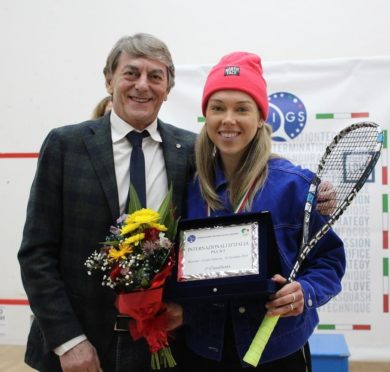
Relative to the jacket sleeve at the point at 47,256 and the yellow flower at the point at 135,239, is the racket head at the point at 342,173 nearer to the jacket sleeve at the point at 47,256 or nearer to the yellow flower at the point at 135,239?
the yellow flower at the point at 135,239

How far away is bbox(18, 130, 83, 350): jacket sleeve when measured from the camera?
1628 millimetres

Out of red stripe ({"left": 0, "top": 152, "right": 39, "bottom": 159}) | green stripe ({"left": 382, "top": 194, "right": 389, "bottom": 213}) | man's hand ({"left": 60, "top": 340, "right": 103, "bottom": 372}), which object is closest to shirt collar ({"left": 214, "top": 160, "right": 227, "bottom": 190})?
man's hand ({"left": 60, "top": 340, "right": 103, "bottom": 372})

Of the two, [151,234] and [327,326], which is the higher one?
[151,234]

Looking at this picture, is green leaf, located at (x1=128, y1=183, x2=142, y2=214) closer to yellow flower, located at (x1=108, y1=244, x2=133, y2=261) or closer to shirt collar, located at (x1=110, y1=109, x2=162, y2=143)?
yellow flower, located at (x1=108, y1=244, x2=133, y2=261)

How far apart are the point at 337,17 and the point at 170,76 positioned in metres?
2.55

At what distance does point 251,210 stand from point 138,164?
0.43 metres

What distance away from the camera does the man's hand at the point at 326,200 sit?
1602mm

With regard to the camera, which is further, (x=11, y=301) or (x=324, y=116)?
(x=11, y=301)

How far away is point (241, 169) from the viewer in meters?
1.70

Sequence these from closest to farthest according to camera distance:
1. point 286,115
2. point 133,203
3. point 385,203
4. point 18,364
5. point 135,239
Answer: point 135,239, point 133,203, point 385,203, point 286,115, point 18,364


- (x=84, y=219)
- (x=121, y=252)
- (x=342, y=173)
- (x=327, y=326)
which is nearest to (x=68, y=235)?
(x=84, y=219)

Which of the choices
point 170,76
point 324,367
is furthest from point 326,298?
point 324,367

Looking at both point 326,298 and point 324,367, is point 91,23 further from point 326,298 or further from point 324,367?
point 326,298

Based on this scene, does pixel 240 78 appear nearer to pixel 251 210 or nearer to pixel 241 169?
pixel 241 169
